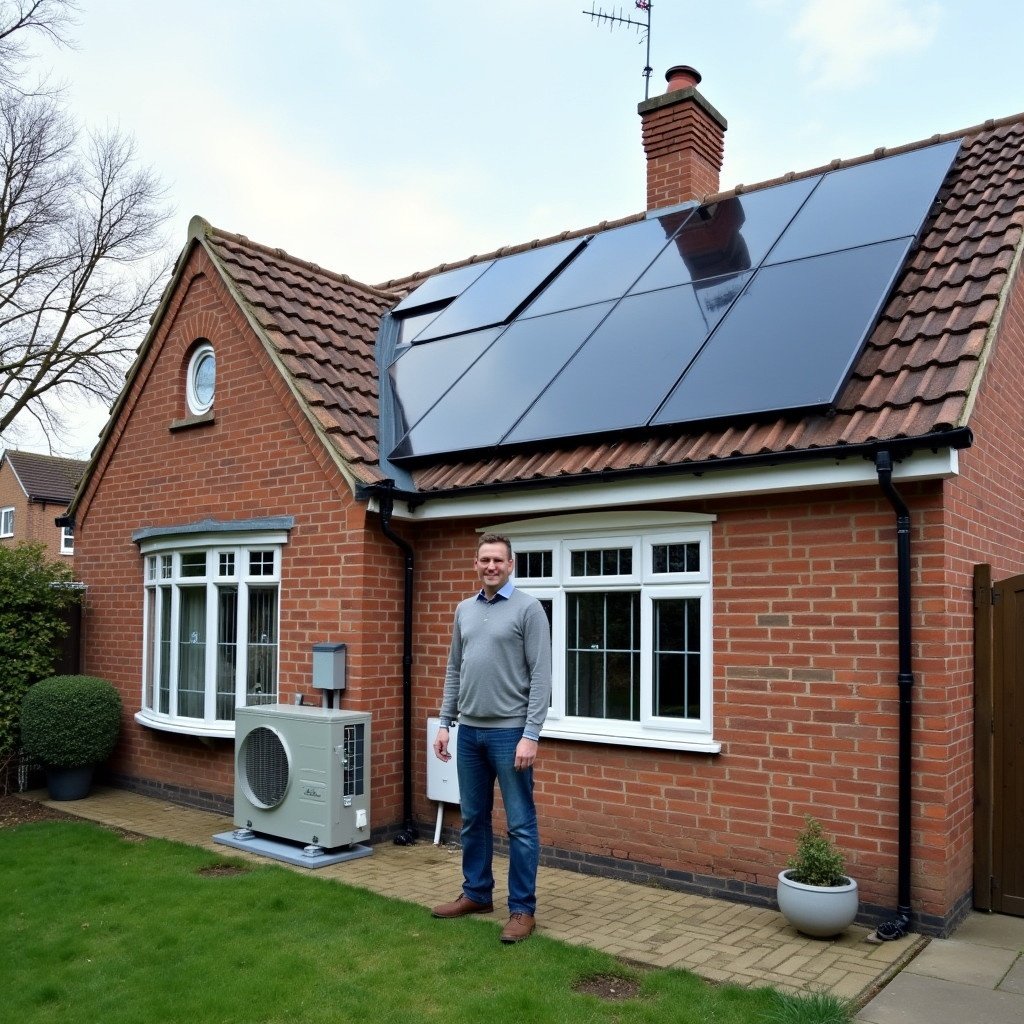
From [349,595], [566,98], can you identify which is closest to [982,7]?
[566,98]

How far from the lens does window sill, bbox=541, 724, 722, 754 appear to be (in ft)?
20.8

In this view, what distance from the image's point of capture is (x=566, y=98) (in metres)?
13.1

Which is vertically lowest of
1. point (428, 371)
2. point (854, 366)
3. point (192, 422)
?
point (854, 366)

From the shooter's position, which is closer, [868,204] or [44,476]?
[868,204]

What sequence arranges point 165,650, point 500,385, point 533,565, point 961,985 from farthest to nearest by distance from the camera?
point 165,650 < point 500,385 < point 533,565 < point 961,985

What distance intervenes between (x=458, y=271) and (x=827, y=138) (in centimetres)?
1232

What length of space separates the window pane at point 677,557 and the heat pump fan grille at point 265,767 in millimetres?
3324

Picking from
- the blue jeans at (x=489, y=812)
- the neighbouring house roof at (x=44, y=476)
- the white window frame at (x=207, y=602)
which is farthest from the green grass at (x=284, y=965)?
the neighbouring house roof at (x=44, y=476)

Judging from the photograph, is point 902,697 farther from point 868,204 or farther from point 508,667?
point 868,204

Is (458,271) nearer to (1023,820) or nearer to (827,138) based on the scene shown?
(1023,820)

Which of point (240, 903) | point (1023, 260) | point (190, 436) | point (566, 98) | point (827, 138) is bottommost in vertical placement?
point (240, 903)

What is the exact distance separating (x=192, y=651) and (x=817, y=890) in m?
6.45

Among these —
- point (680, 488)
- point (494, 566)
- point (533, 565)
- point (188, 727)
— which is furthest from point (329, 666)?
point (680, 488)

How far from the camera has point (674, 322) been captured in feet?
25.2
